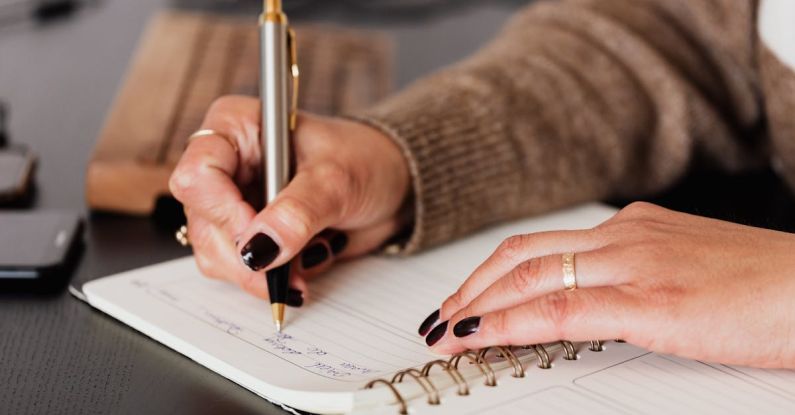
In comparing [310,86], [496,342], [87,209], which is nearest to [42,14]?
[310,86]

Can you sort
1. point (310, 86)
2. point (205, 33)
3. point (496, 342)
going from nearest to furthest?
point (496, 342), point (310, 86), point (205, 33)

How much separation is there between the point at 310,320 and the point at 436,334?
0.11 metres

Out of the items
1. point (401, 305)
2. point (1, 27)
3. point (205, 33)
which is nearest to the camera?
point (401, 305)

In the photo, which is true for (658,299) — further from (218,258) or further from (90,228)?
(90,228)

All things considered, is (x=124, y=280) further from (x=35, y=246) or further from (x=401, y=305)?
(x=401, y=305)

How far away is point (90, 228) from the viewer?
901 mm

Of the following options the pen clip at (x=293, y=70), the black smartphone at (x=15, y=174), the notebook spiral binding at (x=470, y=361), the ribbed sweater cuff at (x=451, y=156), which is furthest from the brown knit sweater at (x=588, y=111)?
the black smartphone at (x=15, y=174)

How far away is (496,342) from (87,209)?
49 centimetres

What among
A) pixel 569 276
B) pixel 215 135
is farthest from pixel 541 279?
pixel 215 135

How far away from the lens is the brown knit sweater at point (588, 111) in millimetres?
882

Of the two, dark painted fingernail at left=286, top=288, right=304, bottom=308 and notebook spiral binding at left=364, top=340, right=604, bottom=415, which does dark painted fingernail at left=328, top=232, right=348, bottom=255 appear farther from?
notebook spiral binding at left=364, top=340, right=604, bottom=415

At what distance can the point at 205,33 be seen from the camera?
1.34 meters

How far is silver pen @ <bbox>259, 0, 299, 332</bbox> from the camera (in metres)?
0.72

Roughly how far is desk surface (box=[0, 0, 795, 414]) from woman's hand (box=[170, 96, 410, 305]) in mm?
90
